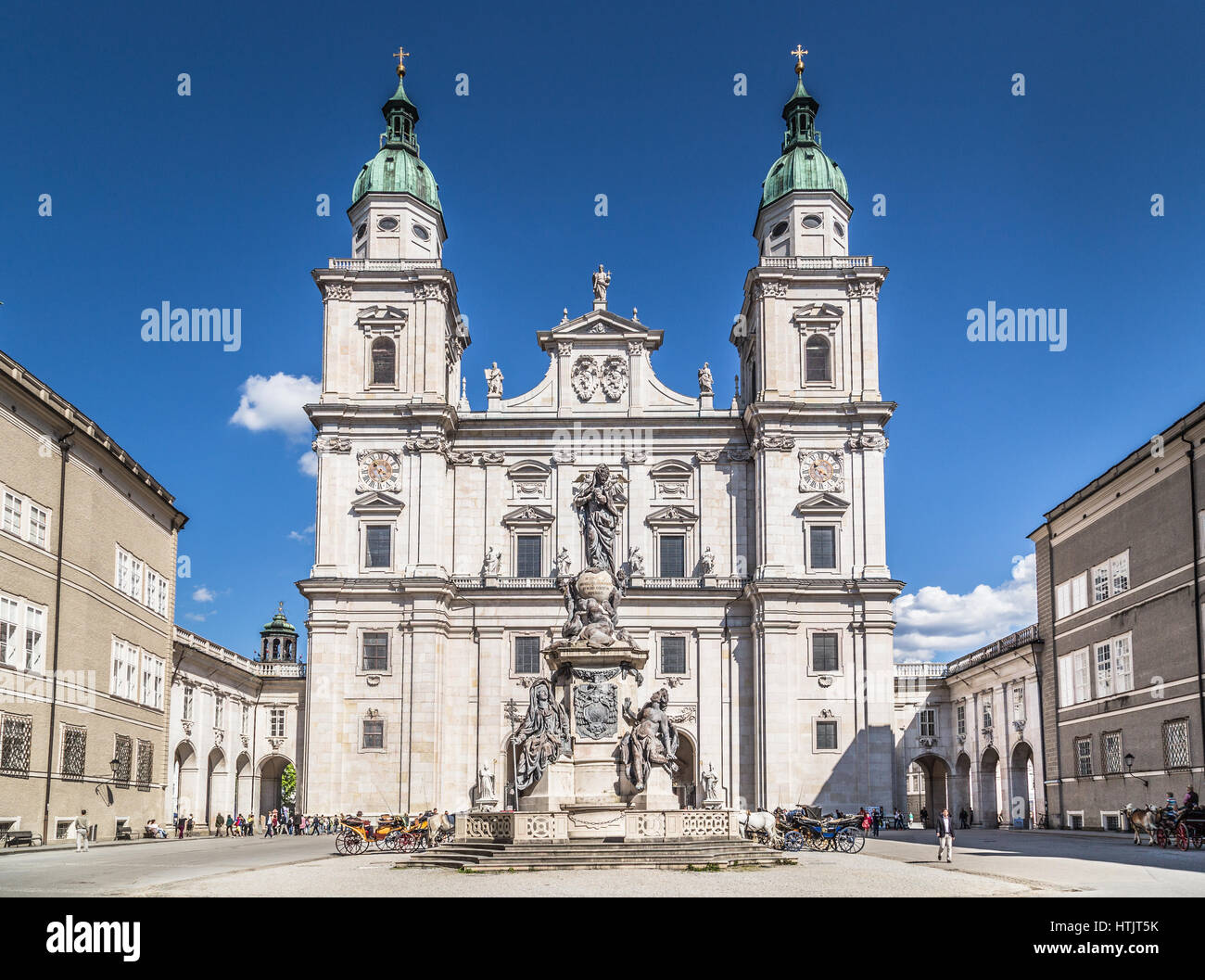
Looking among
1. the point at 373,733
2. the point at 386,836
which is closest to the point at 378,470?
the point at 373,733

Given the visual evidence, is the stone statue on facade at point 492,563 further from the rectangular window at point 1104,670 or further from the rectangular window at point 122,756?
the rectangular window at point 1104,670

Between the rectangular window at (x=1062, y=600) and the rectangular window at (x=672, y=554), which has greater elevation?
the rectangular window at (x=672, y=554)

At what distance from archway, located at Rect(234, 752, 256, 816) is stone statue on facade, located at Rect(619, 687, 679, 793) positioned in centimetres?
4234

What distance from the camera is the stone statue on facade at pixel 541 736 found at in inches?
1143

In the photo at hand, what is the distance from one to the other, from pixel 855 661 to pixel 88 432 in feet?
109

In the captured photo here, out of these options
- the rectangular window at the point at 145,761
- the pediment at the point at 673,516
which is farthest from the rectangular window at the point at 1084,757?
the rectangular window at the point at 145,761

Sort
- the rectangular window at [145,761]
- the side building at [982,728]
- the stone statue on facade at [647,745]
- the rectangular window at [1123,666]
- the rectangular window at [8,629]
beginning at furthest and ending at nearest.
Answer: the side building at [982,728]
the rectangular window at [145,761]
the rectangular window at [1123,666]
the rectangular window at [8,629]
the stone statue on facade at [647,745]

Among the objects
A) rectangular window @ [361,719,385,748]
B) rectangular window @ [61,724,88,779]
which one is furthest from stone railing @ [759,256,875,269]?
rectangular window @ [61,724,88,779]

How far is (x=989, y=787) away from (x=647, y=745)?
37.1 metres

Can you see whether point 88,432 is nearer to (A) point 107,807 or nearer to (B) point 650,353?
(A) point 107,807

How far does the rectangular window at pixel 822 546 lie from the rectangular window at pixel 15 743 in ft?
112

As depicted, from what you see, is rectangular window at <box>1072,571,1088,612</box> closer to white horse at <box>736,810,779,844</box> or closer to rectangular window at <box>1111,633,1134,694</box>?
rectangular window at <box>1111,633,1134,694</box>

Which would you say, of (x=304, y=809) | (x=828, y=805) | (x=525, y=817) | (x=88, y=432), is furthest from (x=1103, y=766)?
(x=88, y=432)

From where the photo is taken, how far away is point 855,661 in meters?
58.2
